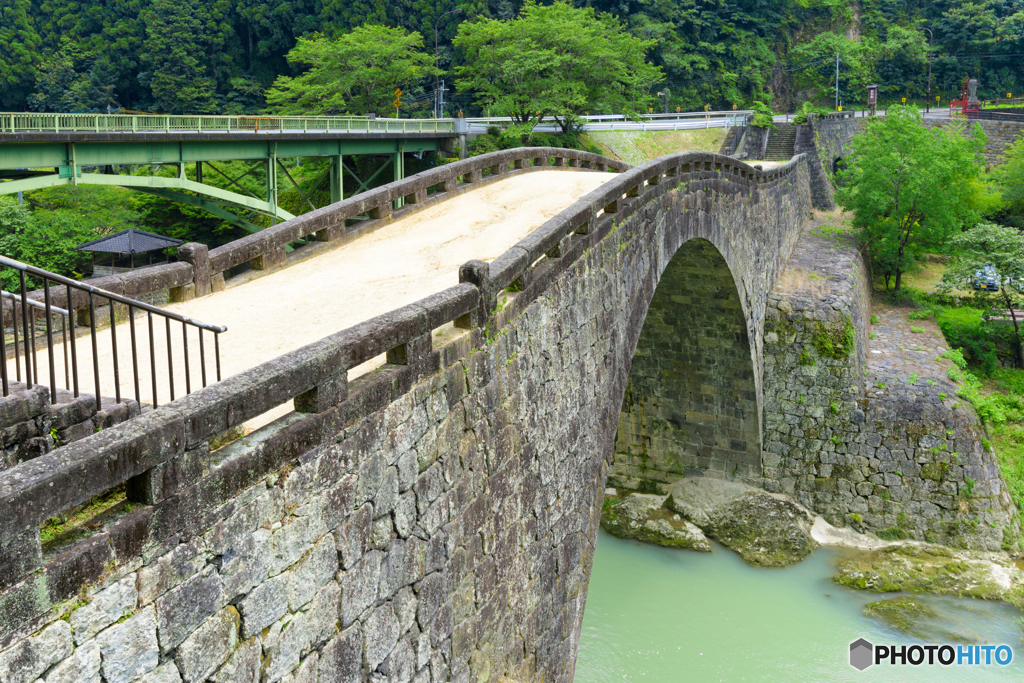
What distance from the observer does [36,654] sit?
3520 mm

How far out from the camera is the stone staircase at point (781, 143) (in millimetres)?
45506

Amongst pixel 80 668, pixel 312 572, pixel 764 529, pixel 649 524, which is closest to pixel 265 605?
pixel 312 572

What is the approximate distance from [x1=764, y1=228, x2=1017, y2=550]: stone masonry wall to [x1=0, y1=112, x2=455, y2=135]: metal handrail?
50.6 ft

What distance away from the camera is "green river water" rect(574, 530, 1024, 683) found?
650 inches

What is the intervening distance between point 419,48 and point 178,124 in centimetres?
3776

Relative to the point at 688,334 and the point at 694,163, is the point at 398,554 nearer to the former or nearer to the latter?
the point at 694,163

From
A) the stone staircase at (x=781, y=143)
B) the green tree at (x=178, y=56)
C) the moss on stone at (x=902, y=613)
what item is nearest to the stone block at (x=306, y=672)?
the moss on stone at (x=902, y=613)

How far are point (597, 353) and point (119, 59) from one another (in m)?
60.0

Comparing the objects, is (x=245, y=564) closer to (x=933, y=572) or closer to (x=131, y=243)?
(x=933, y=572)

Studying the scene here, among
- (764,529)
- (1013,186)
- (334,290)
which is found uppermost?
(334,290)

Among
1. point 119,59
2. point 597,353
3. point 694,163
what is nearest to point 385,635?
point 597,353

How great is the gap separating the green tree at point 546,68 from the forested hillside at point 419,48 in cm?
1477

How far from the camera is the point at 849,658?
16.8 m

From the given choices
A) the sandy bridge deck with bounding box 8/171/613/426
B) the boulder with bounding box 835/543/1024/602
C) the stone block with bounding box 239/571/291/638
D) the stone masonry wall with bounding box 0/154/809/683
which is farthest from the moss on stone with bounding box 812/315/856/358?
the stone block with bounding box 239/571/291/638
